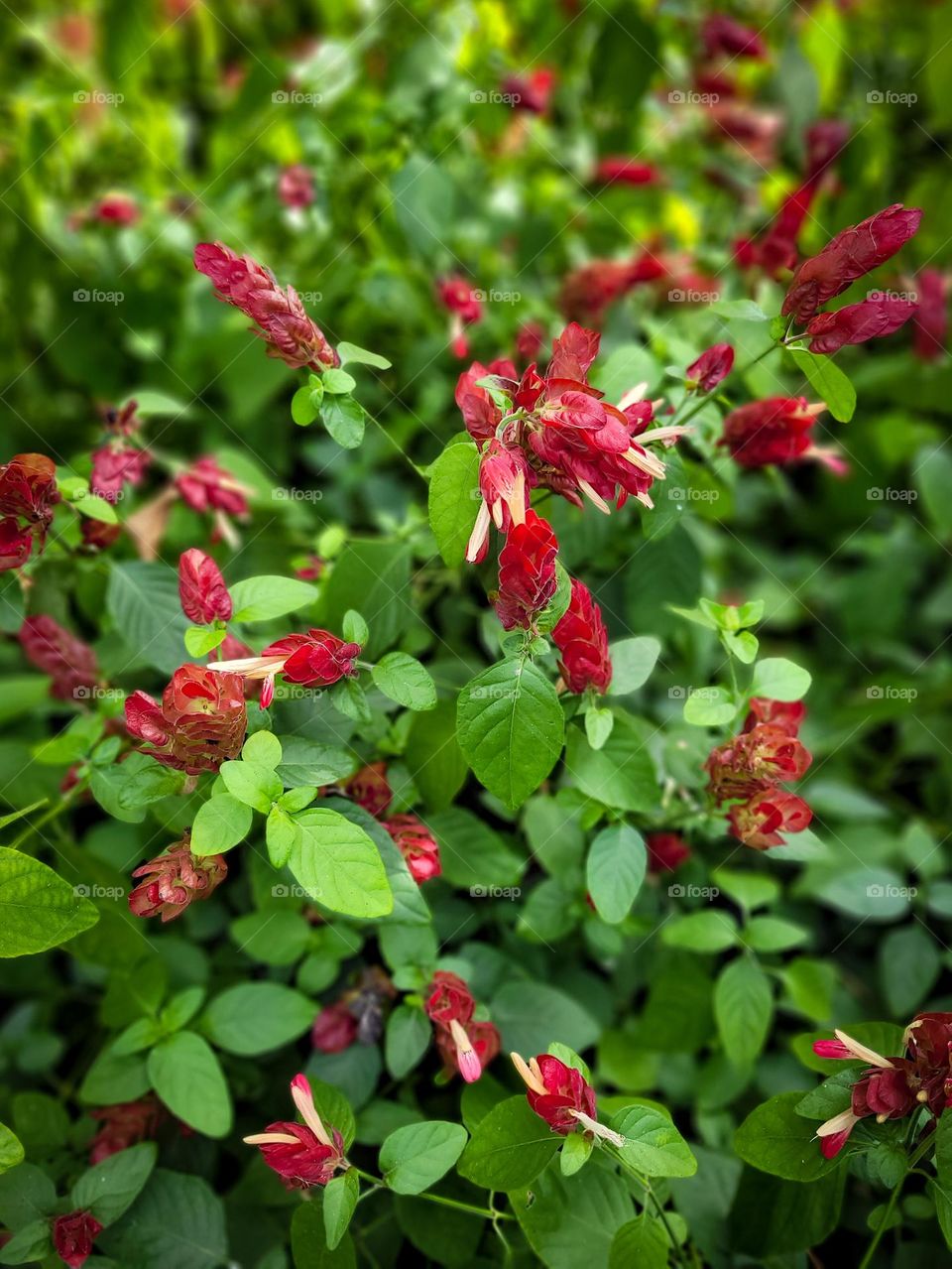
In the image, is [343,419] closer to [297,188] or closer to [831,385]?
[831,385]

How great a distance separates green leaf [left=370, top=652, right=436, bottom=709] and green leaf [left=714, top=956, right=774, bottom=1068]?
612 millimetres

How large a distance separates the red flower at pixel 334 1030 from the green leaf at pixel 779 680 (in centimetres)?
66

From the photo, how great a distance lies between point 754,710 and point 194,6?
2.33 metres

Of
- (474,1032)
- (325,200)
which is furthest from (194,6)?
(474,1032)

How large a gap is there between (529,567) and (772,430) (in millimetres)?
519

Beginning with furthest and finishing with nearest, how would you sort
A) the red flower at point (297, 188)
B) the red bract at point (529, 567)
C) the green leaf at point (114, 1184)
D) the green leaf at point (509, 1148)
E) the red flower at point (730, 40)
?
the red flower at point (730, 40) → the red flower at point (297, 188) → the green leaf at point (114, 1184) → the green leaf at point (509, 1148) → the red bract at point (529, 567)

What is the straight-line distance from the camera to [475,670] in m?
1.26

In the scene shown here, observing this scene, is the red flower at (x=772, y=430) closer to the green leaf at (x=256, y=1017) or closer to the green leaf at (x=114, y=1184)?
the green leaf at (x=256, y=1017)

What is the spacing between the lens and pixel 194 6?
92.4 inches

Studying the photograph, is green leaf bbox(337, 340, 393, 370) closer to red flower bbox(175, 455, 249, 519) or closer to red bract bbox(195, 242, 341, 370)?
red bract bbox(195, 242, 341, 370)

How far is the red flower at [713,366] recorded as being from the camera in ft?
3.60

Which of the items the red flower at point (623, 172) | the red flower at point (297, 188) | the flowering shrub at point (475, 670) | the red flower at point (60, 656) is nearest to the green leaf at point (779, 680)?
the flowering shrub at point (475, 670)

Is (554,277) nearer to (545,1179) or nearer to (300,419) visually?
(300,419)

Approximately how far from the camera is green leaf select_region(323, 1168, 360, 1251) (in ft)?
2.95
